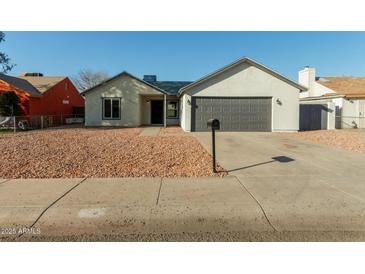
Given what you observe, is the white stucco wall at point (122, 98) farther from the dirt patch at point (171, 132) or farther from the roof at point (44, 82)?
the roof at point (44, 82)

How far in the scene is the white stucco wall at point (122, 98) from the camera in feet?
64.7

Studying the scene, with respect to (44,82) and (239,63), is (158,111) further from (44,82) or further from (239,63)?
(44,82)

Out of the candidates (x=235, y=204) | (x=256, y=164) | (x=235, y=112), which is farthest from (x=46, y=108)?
(x=235, y=204)

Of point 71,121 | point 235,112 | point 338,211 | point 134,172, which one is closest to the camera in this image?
point 338,211

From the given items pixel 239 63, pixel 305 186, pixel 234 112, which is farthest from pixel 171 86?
pixel 305 186

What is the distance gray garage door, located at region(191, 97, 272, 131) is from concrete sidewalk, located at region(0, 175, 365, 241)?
11232 mm

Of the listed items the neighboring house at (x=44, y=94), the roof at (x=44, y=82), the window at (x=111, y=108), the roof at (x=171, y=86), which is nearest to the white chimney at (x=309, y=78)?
the roof at (x=171, y=86)

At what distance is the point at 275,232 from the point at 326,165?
15.5 ft

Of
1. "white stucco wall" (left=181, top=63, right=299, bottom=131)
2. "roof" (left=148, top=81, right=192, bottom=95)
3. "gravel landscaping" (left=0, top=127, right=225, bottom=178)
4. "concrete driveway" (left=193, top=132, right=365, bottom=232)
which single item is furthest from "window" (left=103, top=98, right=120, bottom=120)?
"concrete driveway" (left=193, top=132, right=365, bottom=232)

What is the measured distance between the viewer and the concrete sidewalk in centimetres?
331

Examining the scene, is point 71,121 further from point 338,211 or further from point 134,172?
point 338,211

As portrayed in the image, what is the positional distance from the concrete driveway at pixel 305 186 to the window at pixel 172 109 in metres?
13.7

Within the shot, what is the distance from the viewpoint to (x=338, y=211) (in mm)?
3947

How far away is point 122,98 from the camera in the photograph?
64.9 feet
